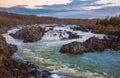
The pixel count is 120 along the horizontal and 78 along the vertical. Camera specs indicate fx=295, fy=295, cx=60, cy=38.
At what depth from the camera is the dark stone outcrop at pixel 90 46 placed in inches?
1169

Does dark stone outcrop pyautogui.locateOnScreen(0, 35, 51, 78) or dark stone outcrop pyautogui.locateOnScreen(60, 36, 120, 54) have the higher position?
dark stone outcrop pyautogui.locateOnScreen(0, 35, 51, 78)

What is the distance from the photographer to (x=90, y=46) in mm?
31891

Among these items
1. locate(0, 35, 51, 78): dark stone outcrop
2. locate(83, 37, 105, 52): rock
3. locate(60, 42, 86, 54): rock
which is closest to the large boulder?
locate(83, 37, 105, 52): rock

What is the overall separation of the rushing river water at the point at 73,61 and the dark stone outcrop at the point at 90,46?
0.89m

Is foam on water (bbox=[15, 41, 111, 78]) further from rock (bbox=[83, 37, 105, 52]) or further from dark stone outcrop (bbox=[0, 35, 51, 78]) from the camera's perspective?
rock (bbox=[83, 37, 105, 52])

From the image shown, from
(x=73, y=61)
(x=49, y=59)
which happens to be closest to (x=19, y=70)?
(x=49, y=59)

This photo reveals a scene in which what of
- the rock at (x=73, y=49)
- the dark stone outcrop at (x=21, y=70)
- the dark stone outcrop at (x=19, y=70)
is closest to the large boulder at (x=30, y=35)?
the rock at (x=73, y=49)

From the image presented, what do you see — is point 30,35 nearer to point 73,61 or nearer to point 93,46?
point 93,46

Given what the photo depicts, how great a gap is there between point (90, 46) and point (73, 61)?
665cm

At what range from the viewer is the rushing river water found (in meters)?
21.2

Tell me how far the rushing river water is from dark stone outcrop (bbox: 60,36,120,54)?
34.9 inches

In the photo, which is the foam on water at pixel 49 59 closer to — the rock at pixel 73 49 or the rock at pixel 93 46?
the rock at pixel 73 49

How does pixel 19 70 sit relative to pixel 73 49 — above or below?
above

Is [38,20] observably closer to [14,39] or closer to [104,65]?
[14,39]
